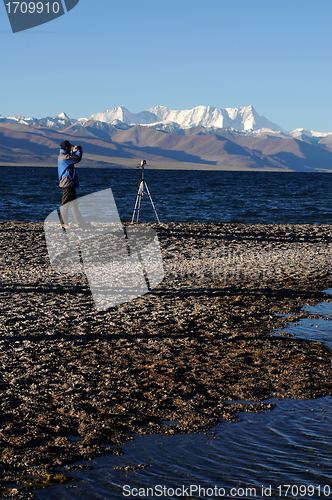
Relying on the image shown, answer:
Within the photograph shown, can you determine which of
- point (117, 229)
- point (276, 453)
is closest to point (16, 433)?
point (276, 453)

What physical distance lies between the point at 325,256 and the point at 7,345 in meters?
10.3

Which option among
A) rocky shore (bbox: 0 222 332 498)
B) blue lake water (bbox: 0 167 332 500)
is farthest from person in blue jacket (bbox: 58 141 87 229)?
blue lake water (bbox: 0 167 332 500)

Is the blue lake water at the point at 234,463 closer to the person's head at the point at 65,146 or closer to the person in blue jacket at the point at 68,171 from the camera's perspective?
the person in blue jacket at the point at 68,171

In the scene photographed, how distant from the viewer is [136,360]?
5707 mm

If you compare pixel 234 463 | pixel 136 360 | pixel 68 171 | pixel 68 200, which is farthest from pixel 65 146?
pixel 234 463

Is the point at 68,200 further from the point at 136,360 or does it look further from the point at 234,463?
the point at 234,463

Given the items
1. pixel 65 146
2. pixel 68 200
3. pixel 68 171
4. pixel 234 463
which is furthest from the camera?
pixel 68 200

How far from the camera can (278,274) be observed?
1126 cm

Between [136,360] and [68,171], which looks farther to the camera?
[68,171]

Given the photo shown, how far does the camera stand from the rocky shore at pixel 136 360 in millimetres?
4051

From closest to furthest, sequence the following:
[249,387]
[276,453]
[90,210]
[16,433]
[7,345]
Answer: [276,453]
[16,433]
[249,387]
[7,345]
[90,210]

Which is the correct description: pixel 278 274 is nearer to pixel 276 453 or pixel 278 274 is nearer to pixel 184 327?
pixel 184 327

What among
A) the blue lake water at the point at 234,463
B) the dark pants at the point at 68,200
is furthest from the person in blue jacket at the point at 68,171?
the blue lake water at the point at 234,463

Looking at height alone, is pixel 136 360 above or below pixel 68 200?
below
